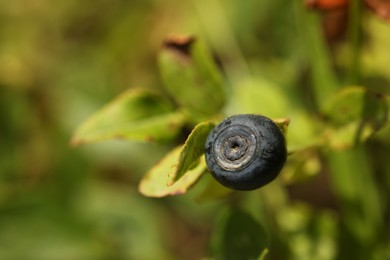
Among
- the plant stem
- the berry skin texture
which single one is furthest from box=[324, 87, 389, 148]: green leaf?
the berry skin texture

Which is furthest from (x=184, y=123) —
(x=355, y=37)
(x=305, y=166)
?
(x=355, y=37)

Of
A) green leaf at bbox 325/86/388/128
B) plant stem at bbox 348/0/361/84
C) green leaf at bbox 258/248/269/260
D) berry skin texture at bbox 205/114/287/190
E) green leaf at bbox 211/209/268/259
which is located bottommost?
green leaf at bbox 258/248/269/260

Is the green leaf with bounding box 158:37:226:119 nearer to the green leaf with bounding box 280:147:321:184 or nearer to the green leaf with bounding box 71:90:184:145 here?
the green leaf with bounding box 71:90:184:145

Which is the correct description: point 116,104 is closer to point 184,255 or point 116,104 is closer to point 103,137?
point 103,137

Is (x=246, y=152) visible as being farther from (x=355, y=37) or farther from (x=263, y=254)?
(x=355, y=37)

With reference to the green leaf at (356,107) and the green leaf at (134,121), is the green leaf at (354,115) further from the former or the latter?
the green leaf at (134,121)

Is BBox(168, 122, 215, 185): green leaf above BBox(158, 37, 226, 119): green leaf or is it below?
below

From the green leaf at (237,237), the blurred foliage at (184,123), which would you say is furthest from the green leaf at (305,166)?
the green leaf at (237,237)
